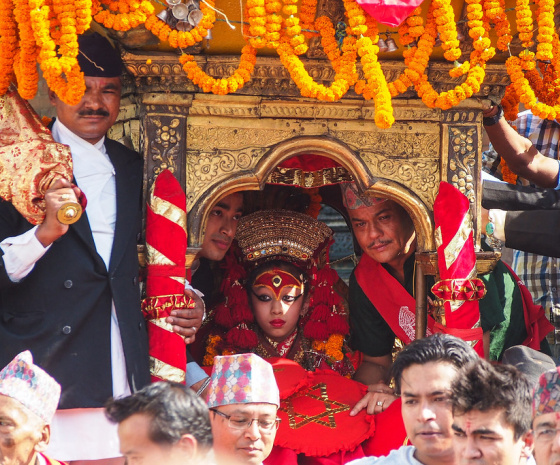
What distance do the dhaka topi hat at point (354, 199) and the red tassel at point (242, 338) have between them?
36.2 inches

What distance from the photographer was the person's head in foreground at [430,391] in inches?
145

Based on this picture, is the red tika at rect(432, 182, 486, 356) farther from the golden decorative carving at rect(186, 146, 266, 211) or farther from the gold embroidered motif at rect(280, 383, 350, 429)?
the golden decorative carving at rect(186, 146, 266, 211)

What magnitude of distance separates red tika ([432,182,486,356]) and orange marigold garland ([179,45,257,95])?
3.81 feet

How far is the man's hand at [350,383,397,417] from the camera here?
5102 mm

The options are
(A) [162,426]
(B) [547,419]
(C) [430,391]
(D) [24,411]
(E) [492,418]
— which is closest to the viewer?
(A) [162,426]

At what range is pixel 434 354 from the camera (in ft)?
12.5

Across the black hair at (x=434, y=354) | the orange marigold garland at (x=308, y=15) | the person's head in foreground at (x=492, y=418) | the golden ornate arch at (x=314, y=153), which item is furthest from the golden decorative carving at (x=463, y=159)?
the person's head in foreground at (x=492, y=418)

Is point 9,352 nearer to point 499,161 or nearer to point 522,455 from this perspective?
point 522,455

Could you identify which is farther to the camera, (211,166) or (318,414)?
(318,414)

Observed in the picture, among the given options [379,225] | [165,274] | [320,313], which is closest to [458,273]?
[379,225]

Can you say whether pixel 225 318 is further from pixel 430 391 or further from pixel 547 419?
pixel 547 419

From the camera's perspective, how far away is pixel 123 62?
4664 mm

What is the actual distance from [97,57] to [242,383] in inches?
66.0

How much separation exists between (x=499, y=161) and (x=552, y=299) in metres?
0.92
